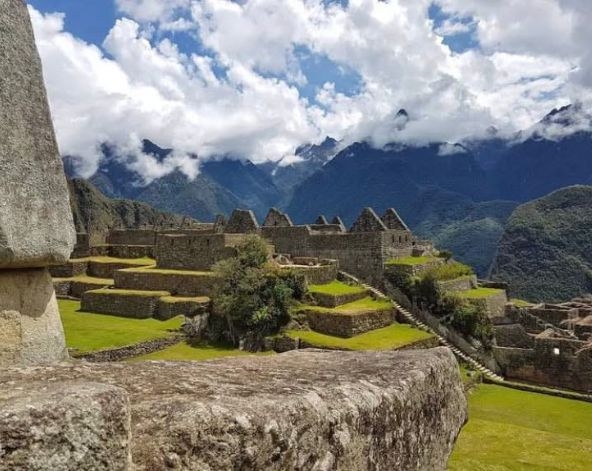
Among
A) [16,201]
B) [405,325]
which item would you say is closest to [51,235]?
[16,201]

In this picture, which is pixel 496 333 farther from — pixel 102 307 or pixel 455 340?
pixel 102 307

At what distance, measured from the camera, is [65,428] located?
1.74 m

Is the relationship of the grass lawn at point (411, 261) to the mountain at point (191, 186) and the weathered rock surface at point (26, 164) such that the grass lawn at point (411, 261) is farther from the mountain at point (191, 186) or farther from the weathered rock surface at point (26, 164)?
the mountain at point (191, 186)

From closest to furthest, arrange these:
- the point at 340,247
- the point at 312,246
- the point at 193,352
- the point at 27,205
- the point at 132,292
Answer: the point at 27,205 → the point at 193,352 → the point at 132,292 → the point at 340,247 → the point at 312,246

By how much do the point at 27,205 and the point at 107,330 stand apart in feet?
66.9

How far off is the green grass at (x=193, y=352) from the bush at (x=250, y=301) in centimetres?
106

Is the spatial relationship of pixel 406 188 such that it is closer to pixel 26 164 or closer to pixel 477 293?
pixel 477 293

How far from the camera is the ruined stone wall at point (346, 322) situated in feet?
75.1

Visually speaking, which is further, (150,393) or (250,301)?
(250,301)

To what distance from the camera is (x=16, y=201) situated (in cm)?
341

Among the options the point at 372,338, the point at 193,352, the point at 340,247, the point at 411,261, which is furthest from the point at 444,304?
the point at 193,352

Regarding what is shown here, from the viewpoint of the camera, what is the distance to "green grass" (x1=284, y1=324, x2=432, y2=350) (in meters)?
20.9

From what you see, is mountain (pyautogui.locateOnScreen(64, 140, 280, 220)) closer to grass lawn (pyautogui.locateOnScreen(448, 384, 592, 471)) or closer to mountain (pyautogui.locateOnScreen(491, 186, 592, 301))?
mountain (pyautogui.locateOnScreen(491, 186, 592, 301))

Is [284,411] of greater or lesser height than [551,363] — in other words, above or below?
above
